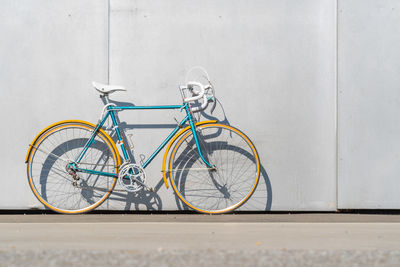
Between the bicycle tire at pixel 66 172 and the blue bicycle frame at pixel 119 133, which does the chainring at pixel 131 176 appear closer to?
the blue bicycle frame at pixel 119 133

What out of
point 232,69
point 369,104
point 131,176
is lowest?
point 131,176

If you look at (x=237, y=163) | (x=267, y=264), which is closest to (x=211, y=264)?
(x=267, y=264)

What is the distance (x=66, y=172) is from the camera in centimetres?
579

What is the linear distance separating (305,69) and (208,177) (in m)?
1.45

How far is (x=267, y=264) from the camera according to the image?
10.9 feet

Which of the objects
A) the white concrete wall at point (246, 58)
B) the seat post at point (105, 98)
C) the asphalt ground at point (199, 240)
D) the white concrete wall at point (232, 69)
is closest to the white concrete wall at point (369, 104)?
the white concrete wall at point (232, 69)

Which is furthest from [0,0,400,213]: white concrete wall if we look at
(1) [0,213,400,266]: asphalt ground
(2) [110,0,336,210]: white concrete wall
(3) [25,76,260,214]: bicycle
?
(1) [0,213,400,266]: asphalt ground

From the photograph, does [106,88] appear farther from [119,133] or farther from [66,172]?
[66,172]

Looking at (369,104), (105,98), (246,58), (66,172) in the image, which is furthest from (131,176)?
(369,104)

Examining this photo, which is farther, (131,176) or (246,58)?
(246,58)

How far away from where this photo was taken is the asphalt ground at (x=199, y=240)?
3427 millimetres

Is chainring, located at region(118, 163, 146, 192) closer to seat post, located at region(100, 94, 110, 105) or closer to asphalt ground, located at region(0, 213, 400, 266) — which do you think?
asphalt ground, located at region(0, 213, 400, 266)

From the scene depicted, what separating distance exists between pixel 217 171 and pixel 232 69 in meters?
1.03

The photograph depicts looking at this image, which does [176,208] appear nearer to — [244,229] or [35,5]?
[244,229]
